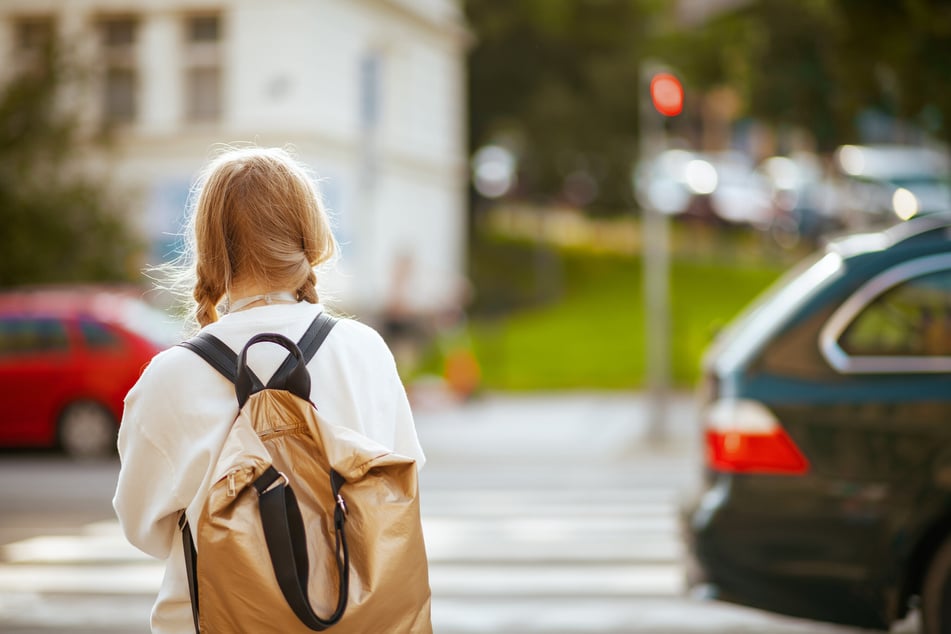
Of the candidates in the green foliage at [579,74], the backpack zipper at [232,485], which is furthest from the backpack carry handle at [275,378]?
the green foliage at [579,74]

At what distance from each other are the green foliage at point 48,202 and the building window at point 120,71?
3594mm

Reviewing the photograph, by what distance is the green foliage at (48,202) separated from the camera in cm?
1833

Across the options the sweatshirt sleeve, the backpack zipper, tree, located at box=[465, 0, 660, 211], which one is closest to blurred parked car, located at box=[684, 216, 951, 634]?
the sweatshirt sleeve

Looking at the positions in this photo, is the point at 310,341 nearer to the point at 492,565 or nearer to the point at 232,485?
the point at 232,485

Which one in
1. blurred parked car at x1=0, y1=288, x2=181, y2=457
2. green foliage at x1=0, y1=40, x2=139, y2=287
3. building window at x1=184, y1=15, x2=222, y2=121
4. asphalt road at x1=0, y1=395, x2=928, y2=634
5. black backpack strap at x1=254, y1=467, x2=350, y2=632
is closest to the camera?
black backpack strap at x1=254, y1=467, x2=350, y2=632

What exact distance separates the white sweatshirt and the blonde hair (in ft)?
0.26

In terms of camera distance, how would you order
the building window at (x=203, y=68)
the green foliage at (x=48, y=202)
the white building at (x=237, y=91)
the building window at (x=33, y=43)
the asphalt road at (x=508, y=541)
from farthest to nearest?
the building window at (x=203, y=68) < the white building at (x=237, y=91) < the building window at (x=33, y=43) < the green foliage at (x=48, y=202) < the asphalt road at (x=508, y=541)

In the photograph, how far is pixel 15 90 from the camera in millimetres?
18781

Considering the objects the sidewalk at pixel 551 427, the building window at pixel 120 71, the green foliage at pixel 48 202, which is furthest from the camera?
the building window at pixel 120 71

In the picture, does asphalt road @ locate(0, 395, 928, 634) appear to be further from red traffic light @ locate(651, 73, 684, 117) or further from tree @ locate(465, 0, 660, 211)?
tree @ locate(465, 0, 660, 211)

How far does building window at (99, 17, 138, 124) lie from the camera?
76.7ft

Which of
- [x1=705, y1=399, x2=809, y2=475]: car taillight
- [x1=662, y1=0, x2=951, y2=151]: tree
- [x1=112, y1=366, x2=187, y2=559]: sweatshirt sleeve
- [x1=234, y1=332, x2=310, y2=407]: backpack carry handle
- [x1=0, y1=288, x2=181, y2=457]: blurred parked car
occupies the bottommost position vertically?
[x1=0, y1=288, x2=181, y2=457]: blurred parked car

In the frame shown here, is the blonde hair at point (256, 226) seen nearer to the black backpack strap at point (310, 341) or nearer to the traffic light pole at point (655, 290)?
the black backpack strap at point (310, 341)

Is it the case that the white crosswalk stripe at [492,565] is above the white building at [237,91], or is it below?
below
